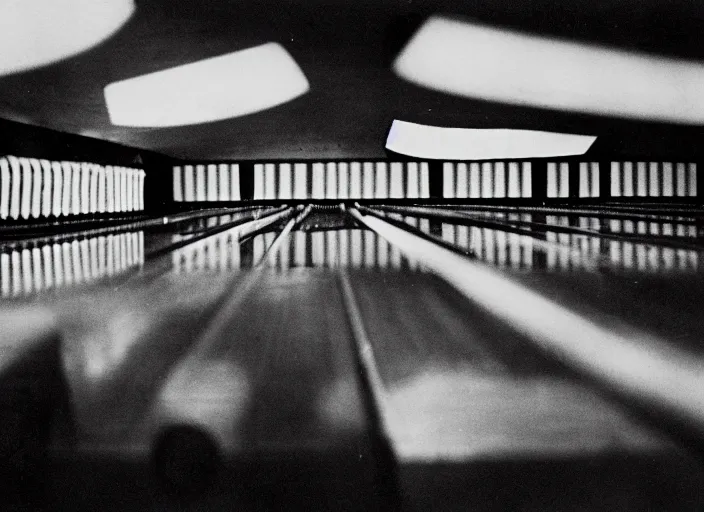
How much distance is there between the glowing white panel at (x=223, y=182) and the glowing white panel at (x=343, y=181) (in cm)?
202

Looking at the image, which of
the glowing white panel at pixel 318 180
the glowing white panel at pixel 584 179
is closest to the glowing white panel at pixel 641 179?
the glowing white panel at pixel 584 179

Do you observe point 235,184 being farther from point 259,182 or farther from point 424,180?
point 424,180

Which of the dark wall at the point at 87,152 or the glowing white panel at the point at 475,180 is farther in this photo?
the glowing white panel at the point at 475,180

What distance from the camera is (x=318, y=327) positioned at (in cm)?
151

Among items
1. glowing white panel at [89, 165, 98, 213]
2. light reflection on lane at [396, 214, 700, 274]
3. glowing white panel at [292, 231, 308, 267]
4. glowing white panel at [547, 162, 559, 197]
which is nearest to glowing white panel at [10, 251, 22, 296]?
glowing white panel at [292, 231, 308, 267]

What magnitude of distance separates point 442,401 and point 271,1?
188 inches

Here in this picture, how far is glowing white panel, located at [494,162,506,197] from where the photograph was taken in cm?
1288

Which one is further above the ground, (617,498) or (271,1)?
(271,1)

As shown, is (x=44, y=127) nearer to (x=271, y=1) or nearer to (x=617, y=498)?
(x=271, y=1)

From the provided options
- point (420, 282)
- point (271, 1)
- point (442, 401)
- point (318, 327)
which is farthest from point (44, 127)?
point (442, 401)

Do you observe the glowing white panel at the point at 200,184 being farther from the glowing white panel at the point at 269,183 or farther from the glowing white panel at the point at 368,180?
the glowing white panel at the point at 368,180

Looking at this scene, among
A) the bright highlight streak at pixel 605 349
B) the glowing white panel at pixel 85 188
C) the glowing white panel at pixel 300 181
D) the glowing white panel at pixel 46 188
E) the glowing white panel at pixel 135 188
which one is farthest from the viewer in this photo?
the glowing white panel at pixel 300 181

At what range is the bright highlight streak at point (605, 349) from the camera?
1.05 m

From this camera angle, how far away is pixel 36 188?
22.4ft
